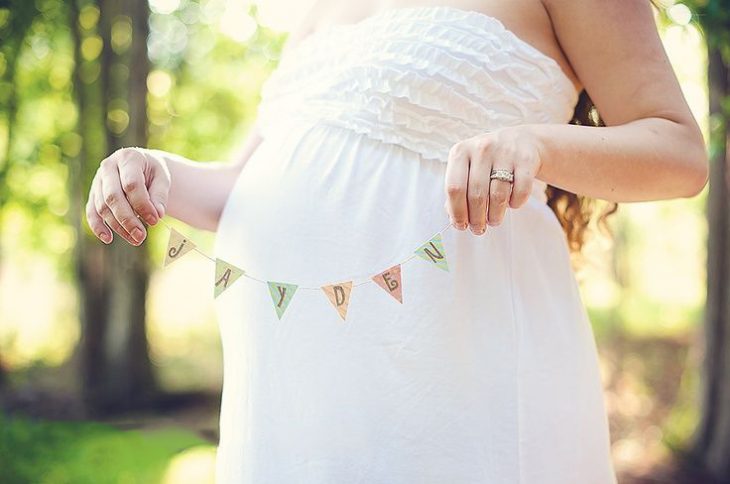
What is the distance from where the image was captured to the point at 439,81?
3.59ft

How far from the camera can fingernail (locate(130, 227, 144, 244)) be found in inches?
40.4

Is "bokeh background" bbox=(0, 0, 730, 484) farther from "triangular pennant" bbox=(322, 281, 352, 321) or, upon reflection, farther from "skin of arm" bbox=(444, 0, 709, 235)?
"triangular pennant" bbox=(322, 281, 352, 321)

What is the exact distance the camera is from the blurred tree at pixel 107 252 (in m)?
6.04

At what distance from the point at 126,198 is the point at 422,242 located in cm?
45

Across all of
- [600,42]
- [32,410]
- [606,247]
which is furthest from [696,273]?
[600,42]

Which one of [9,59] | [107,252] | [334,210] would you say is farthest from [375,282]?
[107,252]

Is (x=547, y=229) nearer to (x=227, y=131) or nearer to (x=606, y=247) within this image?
(x=606, y=247)

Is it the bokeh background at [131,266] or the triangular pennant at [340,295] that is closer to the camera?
the triangular pennant at [340,295]

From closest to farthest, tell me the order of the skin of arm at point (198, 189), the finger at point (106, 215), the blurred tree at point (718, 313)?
the finger at point (106, 215), the skin of arm at point (198, 189), the blurred tree at point (718, 313)

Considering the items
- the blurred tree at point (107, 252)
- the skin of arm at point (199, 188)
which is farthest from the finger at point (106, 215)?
the blurred tree at point (107, 252)

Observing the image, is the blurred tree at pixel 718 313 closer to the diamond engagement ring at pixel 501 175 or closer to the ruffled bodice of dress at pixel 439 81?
the ruffled bodice of dress at pixel 439 81

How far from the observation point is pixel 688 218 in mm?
11734

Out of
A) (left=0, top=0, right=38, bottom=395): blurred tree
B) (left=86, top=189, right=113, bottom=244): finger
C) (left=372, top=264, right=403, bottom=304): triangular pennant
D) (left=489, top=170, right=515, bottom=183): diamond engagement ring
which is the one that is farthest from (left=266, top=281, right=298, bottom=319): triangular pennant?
(left=0, top=0, right=38, bottom=395): blurred tree

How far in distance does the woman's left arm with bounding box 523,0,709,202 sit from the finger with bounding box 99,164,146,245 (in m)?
0.57
